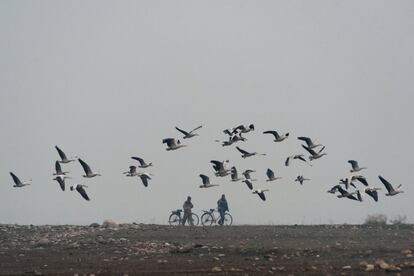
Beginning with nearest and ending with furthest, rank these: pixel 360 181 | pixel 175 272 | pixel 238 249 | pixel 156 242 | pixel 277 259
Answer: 1. pixel 175 272
2. pixel 277 259
3. pixel 238 249
4. pixel 156 242
5. pixel 360 181

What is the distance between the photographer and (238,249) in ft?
104

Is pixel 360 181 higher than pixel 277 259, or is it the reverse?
pixel 360 181

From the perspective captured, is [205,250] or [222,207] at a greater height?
[222,207]

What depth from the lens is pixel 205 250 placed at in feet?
103

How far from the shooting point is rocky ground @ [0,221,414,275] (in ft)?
88.2

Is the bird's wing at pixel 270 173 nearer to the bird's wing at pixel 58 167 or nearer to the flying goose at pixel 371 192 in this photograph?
the flying goose at pixel 371 192

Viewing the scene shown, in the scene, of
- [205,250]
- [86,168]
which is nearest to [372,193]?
[205,250]

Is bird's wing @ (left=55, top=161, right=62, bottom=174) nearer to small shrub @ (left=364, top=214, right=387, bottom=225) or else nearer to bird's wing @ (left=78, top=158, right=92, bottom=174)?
bird's wing @ (left=78, top=158, right=92, bottom=174)

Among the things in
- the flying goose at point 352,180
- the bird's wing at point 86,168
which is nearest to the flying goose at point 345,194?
the flying goose at point 352,180

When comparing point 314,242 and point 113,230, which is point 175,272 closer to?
point 314,242

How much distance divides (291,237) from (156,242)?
6.50m

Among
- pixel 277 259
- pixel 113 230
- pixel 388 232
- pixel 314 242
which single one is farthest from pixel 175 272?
pixel 388 232

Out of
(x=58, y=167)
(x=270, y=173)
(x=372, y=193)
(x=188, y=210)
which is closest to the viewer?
(x=372, y=193)

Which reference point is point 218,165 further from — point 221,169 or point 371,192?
point 371,192
